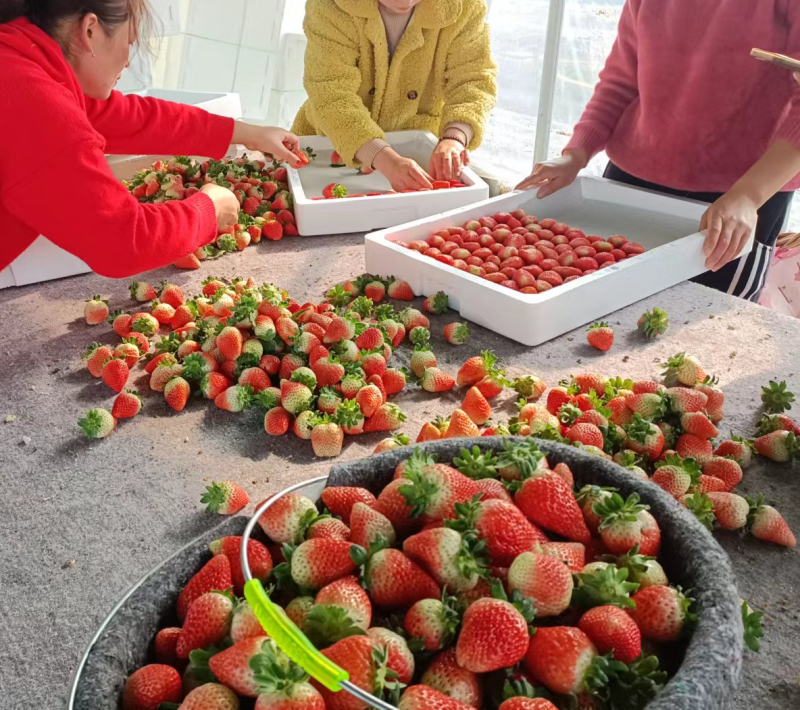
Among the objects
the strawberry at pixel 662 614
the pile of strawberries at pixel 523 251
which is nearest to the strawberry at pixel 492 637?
the strawberry at pixel 662 614

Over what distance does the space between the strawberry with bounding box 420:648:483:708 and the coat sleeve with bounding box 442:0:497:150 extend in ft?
6.28

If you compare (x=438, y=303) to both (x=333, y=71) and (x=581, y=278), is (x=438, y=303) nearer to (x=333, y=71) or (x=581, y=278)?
(x=581, y=278)

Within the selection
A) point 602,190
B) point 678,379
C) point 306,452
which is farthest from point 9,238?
point 602,190

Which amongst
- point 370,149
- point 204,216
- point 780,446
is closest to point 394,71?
point 370,149

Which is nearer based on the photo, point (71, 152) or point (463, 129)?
point (71, 152)

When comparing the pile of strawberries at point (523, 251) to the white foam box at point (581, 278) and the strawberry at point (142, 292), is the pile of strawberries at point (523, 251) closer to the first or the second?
the white foam box at point (581, 278)

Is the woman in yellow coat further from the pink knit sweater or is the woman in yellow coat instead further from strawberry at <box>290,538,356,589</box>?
strawberry at <box>290,538,356,589</box>

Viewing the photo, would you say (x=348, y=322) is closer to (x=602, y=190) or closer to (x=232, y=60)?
(x=602, y=190)

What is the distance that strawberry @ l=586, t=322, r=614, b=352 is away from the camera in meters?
1.27

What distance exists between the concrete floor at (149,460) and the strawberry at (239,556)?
8.8 inches

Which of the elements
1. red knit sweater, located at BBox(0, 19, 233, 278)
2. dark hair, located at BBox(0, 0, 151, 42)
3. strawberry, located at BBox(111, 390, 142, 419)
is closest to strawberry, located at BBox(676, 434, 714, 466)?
strawberry, located at BBox(111, 390, 142, 419)

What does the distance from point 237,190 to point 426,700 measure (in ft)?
5.23

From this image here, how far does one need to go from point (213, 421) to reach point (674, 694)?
30.7 inches

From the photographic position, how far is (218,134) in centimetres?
188
